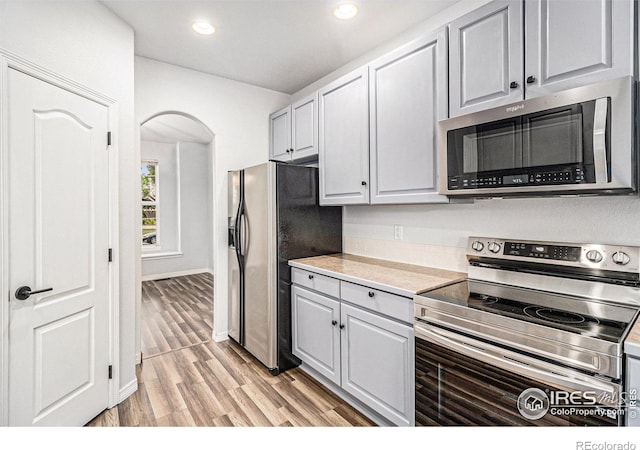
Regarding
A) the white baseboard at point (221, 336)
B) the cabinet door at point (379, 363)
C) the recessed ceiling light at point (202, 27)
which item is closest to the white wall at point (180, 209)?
the white baseboard at point (221, 336)

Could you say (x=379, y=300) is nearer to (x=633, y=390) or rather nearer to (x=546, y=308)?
(x=546, y=308)

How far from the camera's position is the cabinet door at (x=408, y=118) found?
6.43ft

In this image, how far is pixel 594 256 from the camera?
→ 152 cm

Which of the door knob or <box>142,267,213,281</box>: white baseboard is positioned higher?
the door knob

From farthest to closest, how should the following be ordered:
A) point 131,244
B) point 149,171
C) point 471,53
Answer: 1. point 149,171
2. point 131,244
3. point 471,53

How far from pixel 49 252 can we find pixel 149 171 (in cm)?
480

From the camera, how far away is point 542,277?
1621mm

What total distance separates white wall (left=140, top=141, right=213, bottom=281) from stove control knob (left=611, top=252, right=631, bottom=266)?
5.88m

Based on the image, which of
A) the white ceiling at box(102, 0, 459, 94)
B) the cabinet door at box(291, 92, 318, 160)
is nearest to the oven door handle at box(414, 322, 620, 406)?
the cabinet door at box(291, 92, 318, 160)

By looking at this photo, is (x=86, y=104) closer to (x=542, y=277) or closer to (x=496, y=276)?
(x=496, y=276)

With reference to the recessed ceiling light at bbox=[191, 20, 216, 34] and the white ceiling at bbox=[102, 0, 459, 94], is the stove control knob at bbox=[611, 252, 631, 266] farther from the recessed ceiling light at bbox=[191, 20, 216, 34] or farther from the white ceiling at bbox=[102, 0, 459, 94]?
the recessed ceiling light at bbox=[191, 20, 216, 34]

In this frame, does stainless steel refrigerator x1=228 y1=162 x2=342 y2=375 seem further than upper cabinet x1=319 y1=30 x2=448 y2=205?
Yes

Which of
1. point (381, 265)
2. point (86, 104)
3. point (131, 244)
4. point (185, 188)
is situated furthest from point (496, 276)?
point (185, 188)

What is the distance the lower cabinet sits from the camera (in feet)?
5.86
